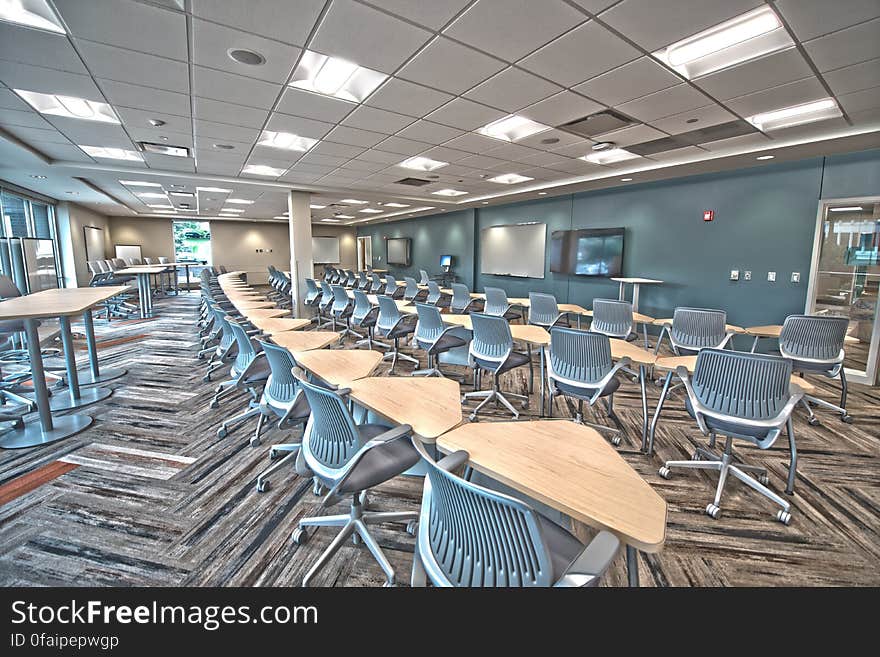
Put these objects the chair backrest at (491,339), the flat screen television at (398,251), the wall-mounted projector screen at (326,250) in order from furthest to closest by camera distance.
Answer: the wall-mounted projector screen at (326,250) → the flat screen television at (398,251) → the chair backrest at (491,339)

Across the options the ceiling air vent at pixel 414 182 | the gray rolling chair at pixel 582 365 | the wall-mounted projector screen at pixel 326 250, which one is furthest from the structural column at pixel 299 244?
the wall-mounted projector screen at pixel 326 250

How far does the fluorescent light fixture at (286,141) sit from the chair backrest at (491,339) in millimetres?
3367

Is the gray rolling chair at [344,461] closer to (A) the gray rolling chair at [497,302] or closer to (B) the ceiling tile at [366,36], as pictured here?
(B) the ceiling tile at [366,36]

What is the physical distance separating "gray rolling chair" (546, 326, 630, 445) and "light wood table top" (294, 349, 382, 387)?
1.38 metres

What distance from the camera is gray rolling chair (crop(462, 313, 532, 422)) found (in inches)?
143

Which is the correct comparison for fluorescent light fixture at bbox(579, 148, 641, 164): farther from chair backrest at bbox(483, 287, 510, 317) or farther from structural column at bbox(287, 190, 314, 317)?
structural column at bbox(287, 190, 314, 317)

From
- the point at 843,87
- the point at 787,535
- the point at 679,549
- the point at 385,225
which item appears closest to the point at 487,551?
the point at 679,549

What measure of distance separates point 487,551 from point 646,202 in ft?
25.6

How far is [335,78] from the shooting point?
3.51 meters

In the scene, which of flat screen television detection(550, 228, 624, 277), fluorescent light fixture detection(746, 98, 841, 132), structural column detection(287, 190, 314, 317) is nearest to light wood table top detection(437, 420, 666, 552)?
fluorescent light fixture detection(746, 98, 841, 132)

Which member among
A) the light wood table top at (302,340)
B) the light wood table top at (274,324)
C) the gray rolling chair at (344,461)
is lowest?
the gray rolling chair at (344,461)

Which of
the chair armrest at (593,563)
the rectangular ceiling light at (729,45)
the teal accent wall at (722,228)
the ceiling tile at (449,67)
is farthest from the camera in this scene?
the teal accent wall at (722,228)

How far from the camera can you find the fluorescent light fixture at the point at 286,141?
5.00 m
